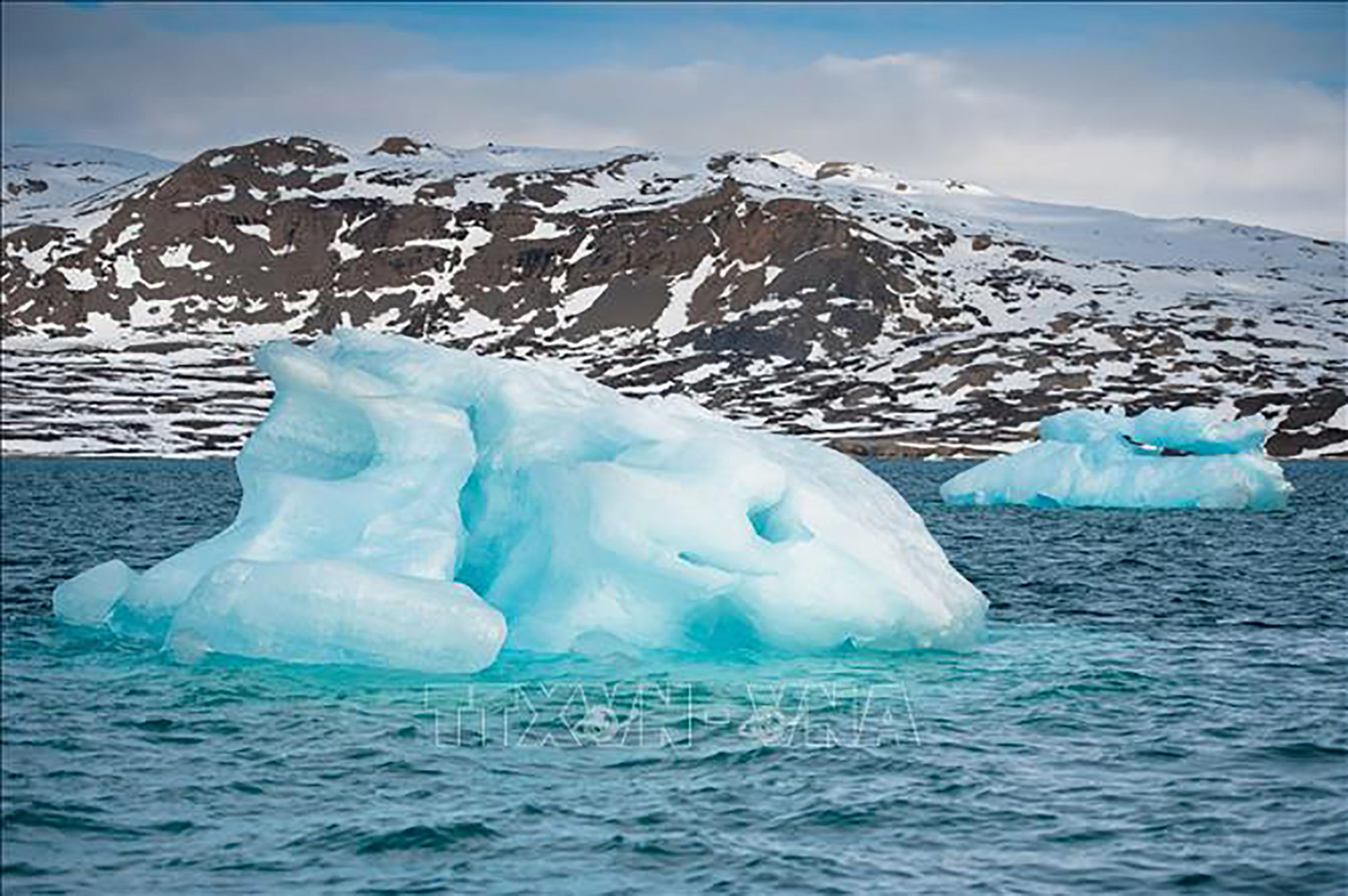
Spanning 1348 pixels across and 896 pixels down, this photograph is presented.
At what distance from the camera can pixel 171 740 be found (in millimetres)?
19094

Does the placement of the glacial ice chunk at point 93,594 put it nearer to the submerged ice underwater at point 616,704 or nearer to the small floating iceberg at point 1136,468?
the submerged ice underwater at point 616,704

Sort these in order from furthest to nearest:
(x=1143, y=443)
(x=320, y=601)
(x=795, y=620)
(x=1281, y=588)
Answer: (x=1143, y=443)
(x=1281, y=588)
(x=795, y=620)
(x=320, y=601)

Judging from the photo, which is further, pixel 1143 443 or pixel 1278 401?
pixel 1278 401

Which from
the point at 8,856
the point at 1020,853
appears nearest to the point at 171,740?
the point at 8,856

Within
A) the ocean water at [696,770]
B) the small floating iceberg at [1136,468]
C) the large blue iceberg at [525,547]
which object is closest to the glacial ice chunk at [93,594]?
the large blue iceberg at [525,547]

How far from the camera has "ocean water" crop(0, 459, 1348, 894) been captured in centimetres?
1443

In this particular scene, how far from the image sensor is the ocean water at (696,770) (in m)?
14.4

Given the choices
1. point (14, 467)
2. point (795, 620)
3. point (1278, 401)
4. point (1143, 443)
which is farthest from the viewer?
point (1278, 401)

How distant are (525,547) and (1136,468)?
5471 cm

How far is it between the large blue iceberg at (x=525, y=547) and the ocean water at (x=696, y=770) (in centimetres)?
62

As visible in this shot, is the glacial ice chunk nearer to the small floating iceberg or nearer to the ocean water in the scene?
the ocean water

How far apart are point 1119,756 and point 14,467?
433 feet

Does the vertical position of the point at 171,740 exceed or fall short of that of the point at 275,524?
it falls short

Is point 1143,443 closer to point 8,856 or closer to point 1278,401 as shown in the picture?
point 8,856
